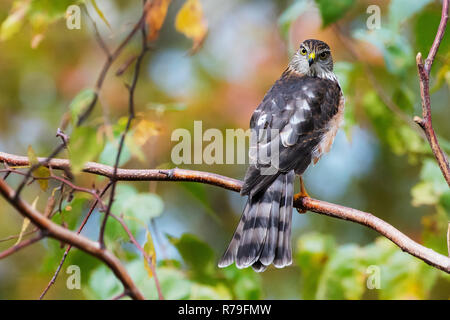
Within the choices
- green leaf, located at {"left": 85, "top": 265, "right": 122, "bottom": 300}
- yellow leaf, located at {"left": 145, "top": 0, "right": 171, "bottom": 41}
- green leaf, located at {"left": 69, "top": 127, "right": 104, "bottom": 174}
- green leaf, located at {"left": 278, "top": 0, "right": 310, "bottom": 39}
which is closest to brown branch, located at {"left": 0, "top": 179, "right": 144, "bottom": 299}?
green leaf, located at {"left": 69, "top": 127, "right": 104, "bottom": 174}

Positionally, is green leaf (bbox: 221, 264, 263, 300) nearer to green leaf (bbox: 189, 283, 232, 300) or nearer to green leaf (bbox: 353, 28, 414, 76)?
green leaf (bbox: 189, 283, 232, 300)

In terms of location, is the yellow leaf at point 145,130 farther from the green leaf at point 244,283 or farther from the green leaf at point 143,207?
the green leaf at point 244,283

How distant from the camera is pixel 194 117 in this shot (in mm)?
6992

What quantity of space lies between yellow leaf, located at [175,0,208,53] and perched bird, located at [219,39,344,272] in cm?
82

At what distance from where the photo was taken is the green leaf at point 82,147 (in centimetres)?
136

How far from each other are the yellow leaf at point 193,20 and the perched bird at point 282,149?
0.82 meters

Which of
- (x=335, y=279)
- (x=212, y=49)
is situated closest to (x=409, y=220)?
(x=212, y=49)

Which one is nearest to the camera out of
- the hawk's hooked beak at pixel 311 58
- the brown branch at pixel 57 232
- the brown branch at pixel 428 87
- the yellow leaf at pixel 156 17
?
the brown branch at pixel 57 232

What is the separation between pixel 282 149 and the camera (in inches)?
130

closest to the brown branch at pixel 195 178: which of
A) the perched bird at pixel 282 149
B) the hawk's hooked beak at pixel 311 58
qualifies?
the perched bird at pixel 282 149

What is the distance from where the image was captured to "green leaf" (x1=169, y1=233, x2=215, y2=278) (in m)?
3.04

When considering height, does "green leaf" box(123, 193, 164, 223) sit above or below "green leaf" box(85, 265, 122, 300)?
above
